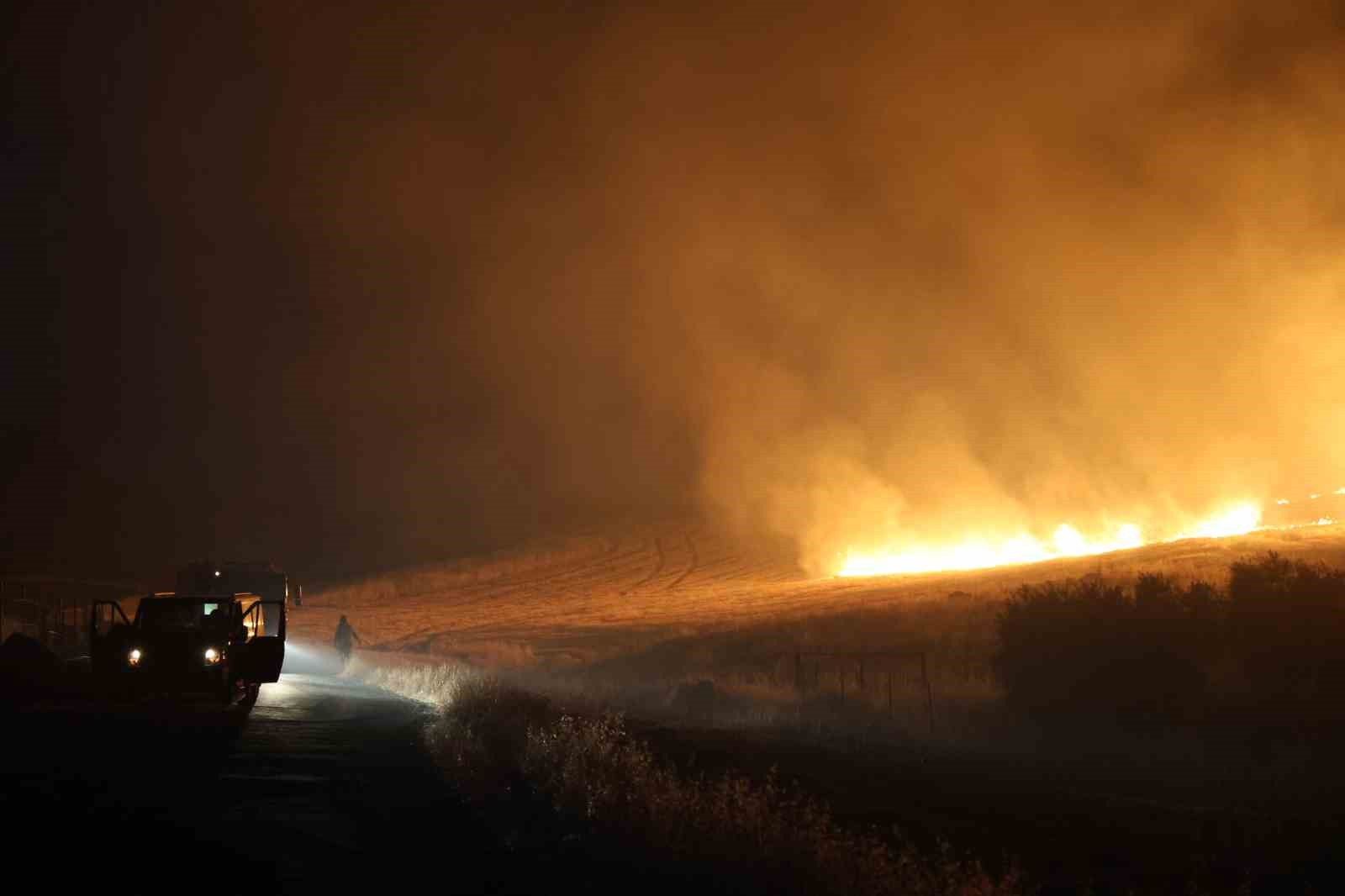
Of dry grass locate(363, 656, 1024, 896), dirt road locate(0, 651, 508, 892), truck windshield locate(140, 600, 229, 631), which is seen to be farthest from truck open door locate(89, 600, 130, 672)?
dry grass locate(363, 656, 1024, 896)

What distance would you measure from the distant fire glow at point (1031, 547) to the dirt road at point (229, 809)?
186 ft

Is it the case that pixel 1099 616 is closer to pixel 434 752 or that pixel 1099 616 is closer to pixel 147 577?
pixel 434 752

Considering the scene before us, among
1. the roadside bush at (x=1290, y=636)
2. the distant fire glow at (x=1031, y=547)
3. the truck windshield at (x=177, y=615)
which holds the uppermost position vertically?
the distant fire glow at (x=1031, y=547)

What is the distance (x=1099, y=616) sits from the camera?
105ft

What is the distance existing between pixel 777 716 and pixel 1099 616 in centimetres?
890

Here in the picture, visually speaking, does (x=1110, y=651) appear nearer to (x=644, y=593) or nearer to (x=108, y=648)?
(x=108, y=648)

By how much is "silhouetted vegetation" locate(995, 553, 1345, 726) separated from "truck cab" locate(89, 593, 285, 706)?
1863cm

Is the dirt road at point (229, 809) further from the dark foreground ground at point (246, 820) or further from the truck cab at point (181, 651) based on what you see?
the truck cab at point (181, 651)

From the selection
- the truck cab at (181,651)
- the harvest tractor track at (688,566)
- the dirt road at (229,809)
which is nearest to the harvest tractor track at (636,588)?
the harvest tractor track at (688,566)

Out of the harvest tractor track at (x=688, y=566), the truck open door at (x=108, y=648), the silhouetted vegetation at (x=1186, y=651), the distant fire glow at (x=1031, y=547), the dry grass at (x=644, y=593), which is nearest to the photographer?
the truck open door at (x=108, y=648)

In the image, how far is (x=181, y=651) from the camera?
86.4ft

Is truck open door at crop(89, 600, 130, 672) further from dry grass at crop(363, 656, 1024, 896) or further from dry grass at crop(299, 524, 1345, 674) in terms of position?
dry grass at crop(299, 524, 1345, 674)

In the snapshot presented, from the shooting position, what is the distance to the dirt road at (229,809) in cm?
1096

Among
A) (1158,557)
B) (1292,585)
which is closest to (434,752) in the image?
(1292,585)
